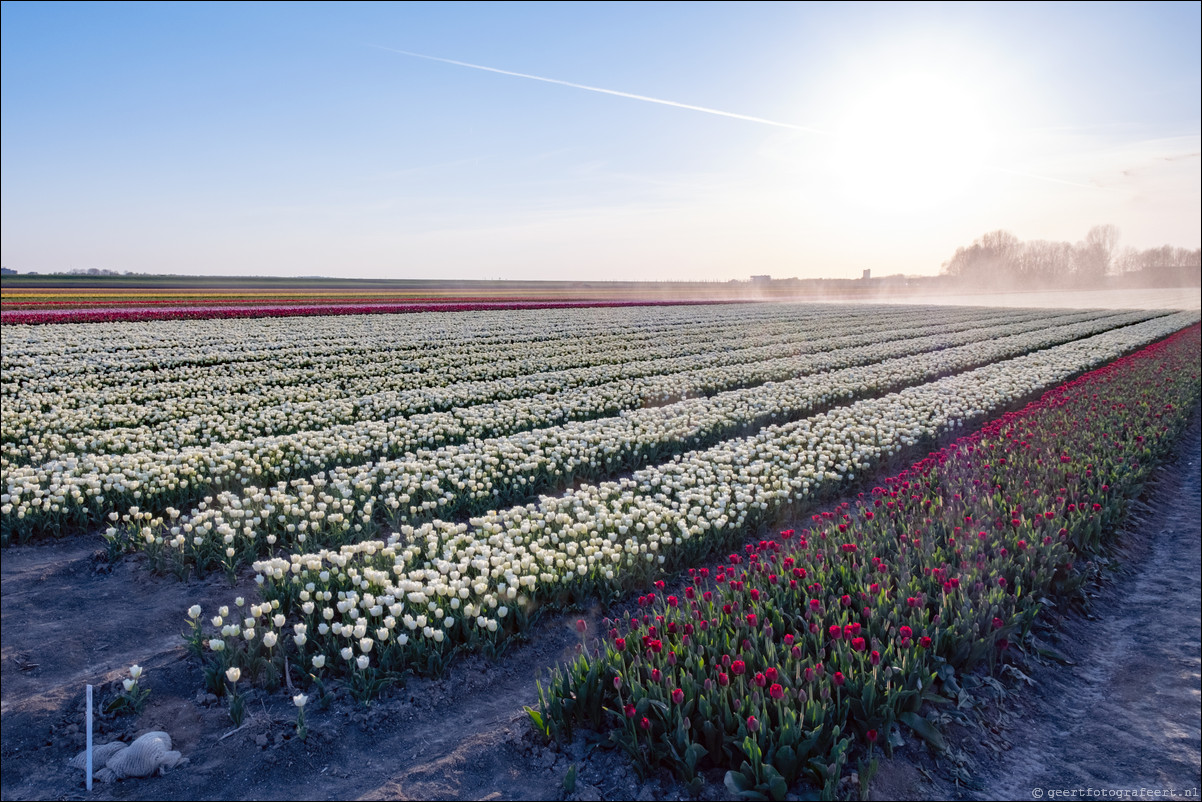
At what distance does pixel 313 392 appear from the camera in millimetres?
14852

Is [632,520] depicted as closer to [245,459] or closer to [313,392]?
[245,459]

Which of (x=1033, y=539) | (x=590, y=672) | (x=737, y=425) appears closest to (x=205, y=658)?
(x=590, y=672)

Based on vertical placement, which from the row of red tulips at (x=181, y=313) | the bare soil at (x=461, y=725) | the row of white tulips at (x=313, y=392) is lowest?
the bare soil at (x=461, y=725)

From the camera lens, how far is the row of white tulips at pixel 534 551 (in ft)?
16.7

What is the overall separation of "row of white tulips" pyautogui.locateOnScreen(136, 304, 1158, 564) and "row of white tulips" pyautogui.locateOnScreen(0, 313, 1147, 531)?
0.37m

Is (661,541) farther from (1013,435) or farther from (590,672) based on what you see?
(1013,435)

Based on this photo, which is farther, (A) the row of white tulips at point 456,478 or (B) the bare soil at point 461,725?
(A) the row of white tulips at point 456,478

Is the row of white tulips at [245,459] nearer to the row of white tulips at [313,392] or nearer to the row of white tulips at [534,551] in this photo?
the row of white tulips at [313,392]

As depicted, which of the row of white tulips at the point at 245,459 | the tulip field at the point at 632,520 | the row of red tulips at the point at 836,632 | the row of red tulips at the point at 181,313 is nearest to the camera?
the row of red tulips at the point at 836,632

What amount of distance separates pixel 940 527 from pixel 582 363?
14405 millimetres

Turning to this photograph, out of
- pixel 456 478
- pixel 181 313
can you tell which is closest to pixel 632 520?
pixel 456 478

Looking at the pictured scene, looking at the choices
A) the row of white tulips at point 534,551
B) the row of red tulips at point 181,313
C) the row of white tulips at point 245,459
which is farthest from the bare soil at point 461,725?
the row of red tulips at point 181,313

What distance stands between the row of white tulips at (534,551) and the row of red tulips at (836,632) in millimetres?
579

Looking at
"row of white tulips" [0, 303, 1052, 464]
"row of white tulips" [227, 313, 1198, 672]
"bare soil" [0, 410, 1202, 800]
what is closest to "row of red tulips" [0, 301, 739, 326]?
"row of white tulips" [0, 303, 1052, 464]
